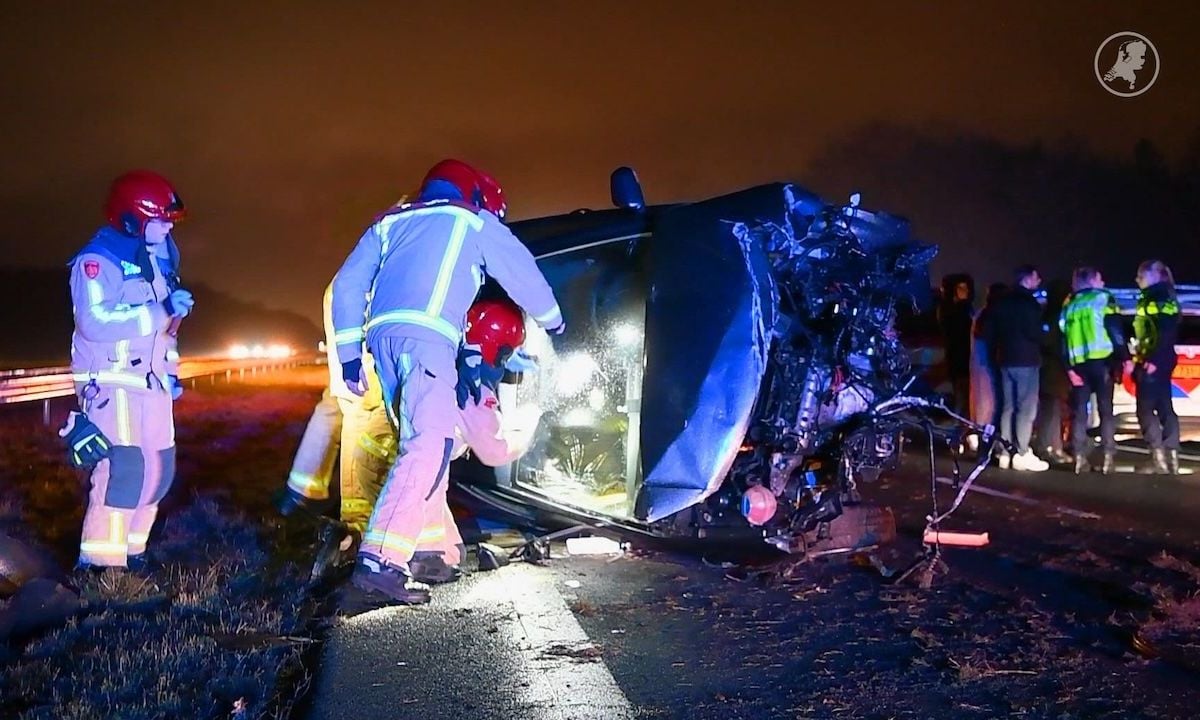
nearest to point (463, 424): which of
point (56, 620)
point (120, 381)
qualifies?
point (120, 381)

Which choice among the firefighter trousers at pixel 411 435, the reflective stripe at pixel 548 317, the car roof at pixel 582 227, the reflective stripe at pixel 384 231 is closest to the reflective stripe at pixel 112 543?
the firefighter trousers at pixel 411 435

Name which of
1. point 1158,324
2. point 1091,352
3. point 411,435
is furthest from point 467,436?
point 1158,324

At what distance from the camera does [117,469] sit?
14.8ft

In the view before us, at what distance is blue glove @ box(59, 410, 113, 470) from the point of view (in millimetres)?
4418

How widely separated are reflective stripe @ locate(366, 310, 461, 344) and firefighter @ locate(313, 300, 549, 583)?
527 mm

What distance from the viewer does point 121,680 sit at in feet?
10.6

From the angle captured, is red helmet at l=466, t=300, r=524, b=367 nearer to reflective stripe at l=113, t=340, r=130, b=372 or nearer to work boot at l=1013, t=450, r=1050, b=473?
reflective stripe at l=113, t=340, r=130, b=372

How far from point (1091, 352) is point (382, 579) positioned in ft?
22.2

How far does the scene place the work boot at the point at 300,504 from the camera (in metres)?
5.89

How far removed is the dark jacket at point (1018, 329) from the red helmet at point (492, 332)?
530cm

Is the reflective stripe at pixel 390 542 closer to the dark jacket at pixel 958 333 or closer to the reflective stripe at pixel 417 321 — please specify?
the reflective stripe at pixel 417 321

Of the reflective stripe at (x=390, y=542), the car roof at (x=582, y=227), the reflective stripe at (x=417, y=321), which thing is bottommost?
the reflective stripe at (x=390, y=542)

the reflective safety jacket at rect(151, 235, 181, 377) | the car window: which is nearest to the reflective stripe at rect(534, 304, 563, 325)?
the reflective safety jacket at rect(151, 235, 181, 377)

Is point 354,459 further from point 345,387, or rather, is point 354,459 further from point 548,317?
point 548,317
